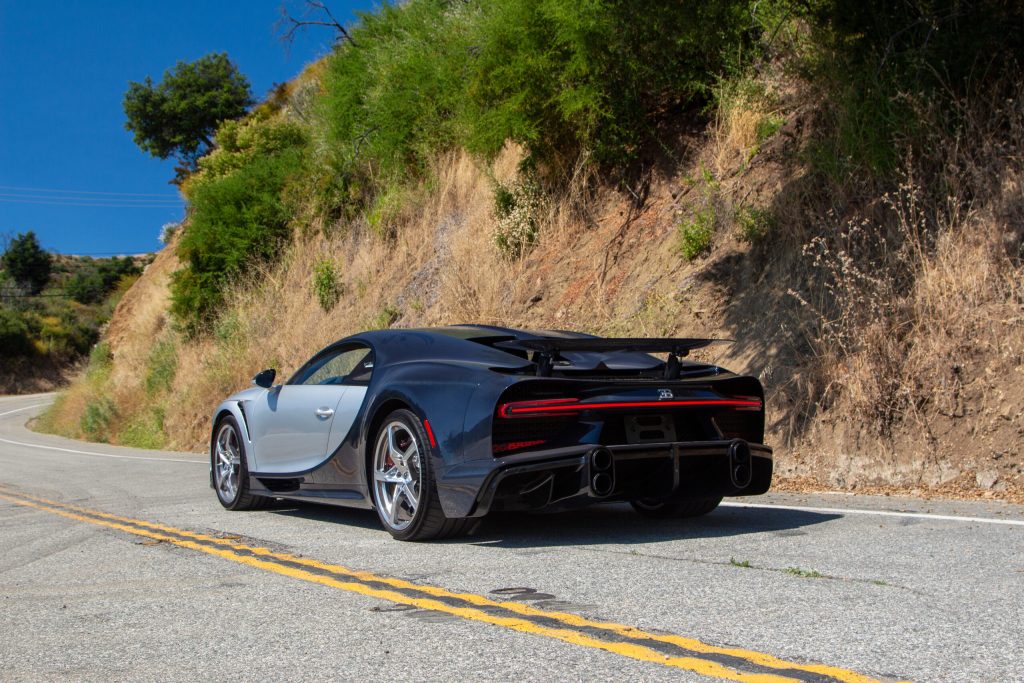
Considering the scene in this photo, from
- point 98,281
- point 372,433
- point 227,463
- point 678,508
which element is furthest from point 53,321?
point 678,508

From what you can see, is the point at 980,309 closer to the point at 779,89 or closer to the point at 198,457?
the point at 779,89

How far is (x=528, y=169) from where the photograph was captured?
58.9 ft

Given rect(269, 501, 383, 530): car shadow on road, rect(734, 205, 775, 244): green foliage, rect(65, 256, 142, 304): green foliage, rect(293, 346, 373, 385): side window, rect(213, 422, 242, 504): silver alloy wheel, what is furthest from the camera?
rect(65, 256, 142, 304): green foliage

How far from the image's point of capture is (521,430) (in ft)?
20.4

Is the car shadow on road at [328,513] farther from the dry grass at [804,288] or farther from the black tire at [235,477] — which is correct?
the dry grass at [804,288]

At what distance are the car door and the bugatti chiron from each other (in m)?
0.03

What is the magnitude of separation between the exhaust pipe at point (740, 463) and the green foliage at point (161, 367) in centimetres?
2162

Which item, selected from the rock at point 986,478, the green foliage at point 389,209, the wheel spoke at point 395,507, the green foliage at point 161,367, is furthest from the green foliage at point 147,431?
the rock at point 986,478

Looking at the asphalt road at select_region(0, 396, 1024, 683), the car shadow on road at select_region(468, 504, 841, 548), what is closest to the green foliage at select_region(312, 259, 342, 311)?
the asphalt road at select_region(0, 396, 1024, 683)

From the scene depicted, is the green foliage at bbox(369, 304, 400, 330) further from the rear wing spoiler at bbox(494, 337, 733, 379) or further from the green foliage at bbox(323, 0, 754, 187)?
the rear wing spoiler at bbox(494, 337, 733, 379)

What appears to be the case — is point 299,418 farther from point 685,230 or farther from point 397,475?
point 685,230

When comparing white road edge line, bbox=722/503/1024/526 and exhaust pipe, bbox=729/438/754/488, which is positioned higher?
exhaust pipe, bbox=729/438/754/488

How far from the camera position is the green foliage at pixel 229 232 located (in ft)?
88.9

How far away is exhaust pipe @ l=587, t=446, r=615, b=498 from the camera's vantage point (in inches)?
237
